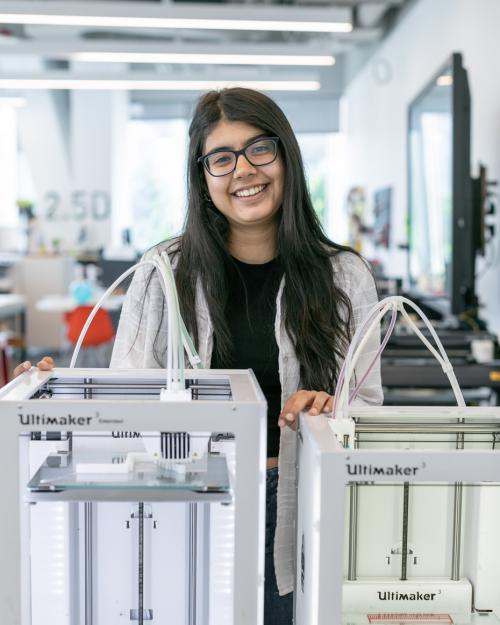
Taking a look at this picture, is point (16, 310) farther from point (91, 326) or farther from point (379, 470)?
point (379, 470)

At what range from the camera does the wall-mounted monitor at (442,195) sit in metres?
3.11

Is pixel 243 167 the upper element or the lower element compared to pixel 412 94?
lower

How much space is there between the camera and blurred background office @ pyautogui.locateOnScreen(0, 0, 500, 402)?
11.6 feet

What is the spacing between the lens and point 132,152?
11.3 m

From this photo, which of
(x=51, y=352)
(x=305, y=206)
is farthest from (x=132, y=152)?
(x=305, y=206)

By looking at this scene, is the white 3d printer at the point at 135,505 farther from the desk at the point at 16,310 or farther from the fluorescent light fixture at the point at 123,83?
the fluorescent light fixture at the point at 123,83

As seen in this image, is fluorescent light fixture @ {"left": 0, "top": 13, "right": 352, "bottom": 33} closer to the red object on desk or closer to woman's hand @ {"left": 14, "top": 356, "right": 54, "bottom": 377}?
the red object on desk

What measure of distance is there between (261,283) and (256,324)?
0.26 feet

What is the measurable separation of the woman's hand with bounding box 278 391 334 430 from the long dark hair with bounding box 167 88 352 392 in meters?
0.29

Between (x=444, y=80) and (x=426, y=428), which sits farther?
(x=444, y=80)

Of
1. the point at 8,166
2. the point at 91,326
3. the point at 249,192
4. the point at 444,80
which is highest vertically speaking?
the point at 8,166

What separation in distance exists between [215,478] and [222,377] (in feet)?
0.71

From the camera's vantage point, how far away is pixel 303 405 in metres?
1.09

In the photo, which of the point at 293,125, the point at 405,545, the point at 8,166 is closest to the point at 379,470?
the point at 405,545
